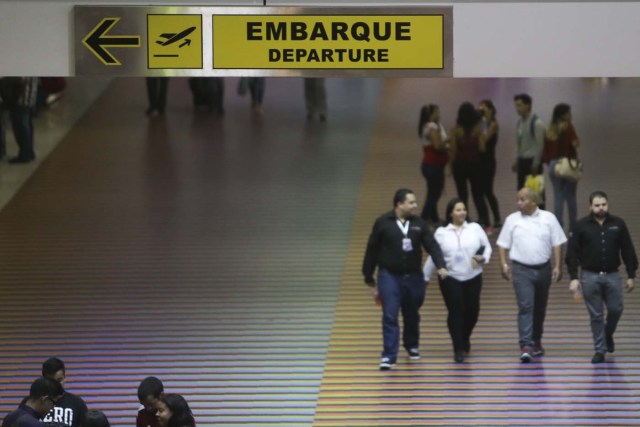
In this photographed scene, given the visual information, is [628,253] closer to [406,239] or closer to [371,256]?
[406,239]

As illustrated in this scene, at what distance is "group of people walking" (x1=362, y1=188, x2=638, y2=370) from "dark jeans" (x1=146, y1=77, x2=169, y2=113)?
32.3ft

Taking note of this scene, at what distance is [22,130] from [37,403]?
10.3m

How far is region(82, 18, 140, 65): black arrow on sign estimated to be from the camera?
27.9 feet

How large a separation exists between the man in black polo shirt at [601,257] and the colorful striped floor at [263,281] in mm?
607

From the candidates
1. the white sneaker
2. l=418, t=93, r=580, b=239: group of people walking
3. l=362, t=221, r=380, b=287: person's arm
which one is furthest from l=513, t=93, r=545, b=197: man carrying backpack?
the white sneaker

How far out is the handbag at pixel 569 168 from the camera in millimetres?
14156

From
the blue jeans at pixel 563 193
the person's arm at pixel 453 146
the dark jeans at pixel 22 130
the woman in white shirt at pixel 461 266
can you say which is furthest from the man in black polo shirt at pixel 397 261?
Result: the dark jeans at pixel 22 130

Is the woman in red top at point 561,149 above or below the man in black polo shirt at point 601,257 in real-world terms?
above

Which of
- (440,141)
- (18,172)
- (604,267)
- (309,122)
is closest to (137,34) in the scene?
(604,267)

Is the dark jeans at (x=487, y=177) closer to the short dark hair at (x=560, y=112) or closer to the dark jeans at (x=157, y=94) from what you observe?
the short dark hair at (x=560, y=112)

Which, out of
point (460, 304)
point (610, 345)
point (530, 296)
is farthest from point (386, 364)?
point (610, 345)

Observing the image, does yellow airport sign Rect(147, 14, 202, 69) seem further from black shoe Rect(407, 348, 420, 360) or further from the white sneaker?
black shoe Rect(407, 348, 420, 360)

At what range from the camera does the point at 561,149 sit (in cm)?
1419

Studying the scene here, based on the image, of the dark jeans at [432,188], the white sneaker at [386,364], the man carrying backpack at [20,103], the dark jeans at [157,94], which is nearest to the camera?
the white sneaker at [386,364]
